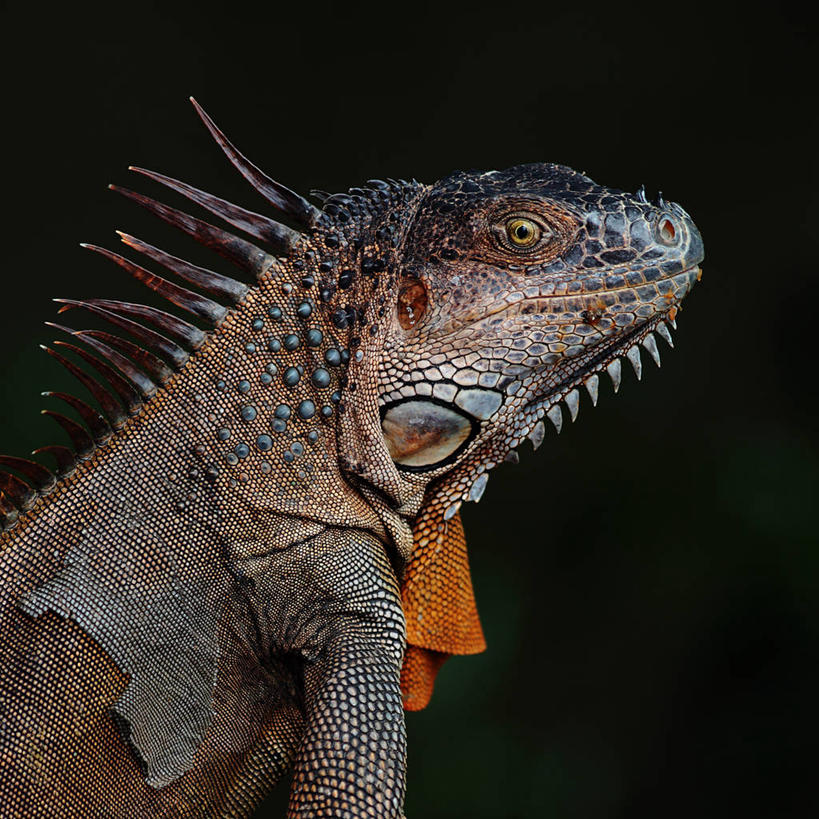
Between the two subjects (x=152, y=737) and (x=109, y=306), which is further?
(x=109, y=306)

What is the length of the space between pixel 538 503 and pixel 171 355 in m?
3.80

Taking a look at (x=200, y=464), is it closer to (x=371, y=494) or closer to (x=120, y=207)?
(x=371, y=494)

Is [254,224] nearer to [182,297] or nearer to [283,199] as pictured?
[283,199]

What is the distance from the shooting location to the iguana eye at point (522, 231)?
7.77 feet

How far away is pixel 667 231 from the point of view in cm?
242

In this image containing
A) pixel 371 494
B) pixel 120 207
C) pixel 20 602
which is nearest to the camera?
pixel 20 602

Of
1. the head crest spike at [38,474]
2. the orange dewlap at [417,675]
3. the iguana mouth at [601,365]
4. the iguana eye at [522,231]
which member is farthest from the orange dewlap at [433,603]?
the head crest spike at [38,474]

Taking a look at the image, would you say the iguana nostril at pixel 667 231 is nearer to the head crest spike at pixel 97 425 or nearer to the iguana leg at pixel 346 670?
the iguana leg at pixel 346 670

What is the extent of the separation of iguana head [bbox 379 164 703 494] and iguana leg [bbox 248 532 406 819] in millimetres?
290

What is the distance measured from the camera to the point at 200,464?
2.33 metres

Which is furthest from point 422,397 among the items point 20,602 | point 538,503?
point 538,503

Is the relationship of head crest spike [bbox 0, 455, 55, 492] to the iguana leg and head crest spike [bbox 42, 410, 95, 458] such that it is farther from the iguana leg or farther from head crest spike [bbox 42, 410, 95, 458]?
the iguana leg

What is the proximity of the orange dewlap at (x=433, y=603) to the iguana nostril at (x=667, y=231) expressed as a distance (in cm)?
83

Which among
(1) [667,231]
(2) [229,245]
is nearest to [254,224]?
(2) [229,245]
